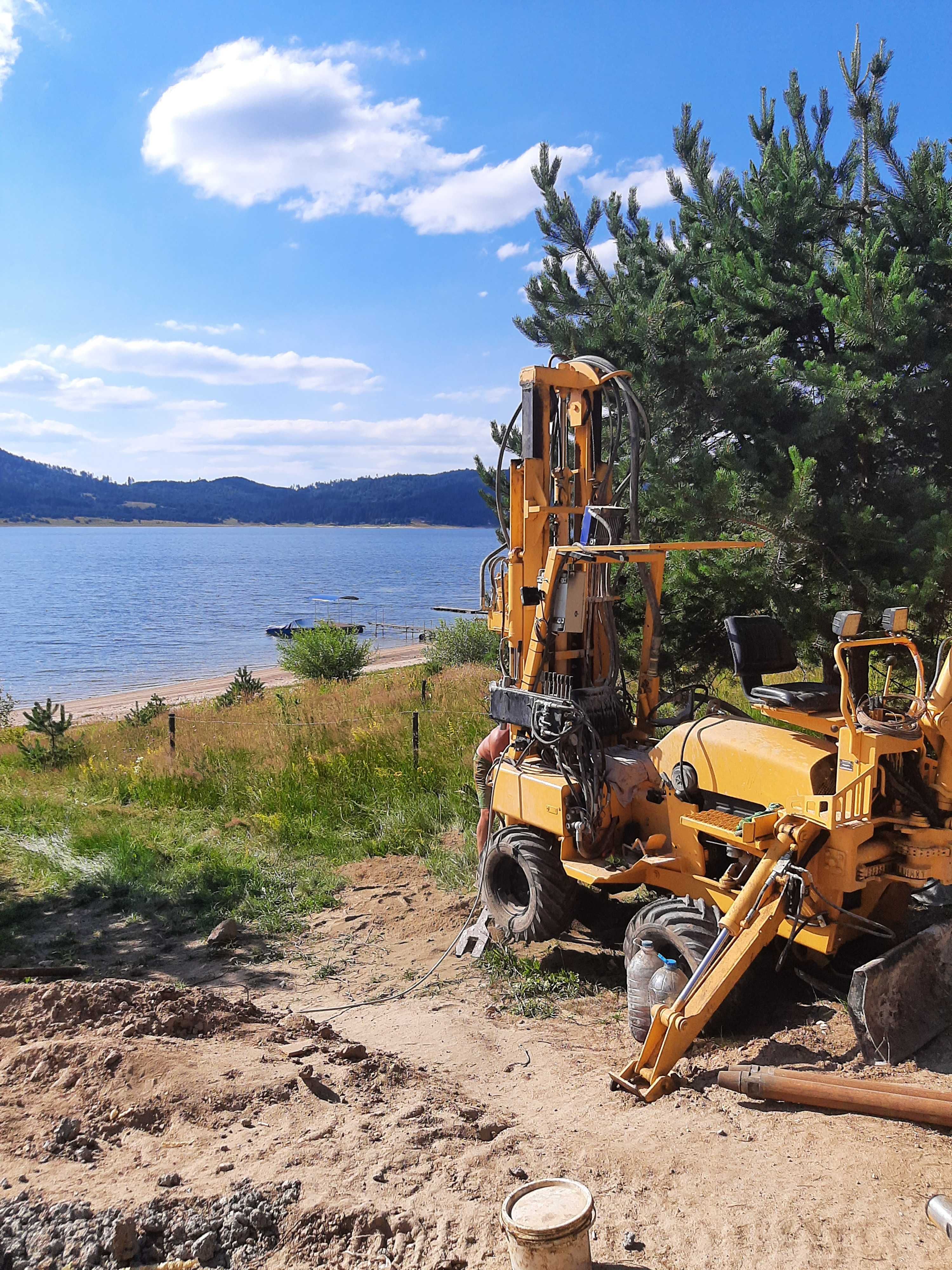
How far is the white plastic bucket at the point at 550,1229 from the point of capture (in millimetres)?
3117

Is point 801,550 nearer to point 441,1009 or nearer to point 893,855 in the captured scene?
point 893,855

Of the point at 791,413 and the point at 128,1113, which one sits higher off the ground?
the point at 791,413

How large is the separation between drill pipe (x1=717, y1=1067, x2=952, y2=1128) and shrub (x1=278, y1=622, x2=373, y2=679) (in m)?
19.7

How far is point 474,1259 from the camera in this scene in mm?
3430

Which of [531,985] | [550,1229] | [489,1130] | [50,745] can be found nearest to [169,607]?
[50,745]

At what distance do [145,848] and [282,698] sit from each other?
352 inches

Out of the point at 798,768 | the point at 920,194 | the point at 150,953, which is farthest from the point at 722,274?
the point at 150,953

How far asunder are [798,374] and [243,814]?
8.19 metres

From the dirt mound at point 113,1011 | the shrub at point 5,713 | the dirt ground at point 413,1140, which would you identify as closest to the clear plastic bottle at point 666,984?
the dirt ground at point 413,1140

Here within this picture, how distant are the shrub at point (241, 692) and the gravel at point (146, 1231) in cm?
1772

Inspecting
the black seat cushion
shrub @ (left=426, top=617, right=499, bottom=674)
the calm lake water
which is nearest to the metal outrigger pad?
the black seat cushion

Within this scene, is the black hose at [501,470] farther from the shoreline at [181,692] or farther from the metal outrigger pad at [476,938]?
the shoreline at [181,692]

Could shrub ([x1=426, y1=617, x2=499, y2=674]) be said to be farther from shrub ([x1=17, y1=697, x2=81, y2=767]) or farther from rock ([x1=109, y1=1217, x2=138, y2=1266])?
rock ([x1=109, y1=1217, x2=138, y2=1266])

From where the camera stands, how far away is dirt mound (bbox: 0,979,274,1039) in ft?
18.0
